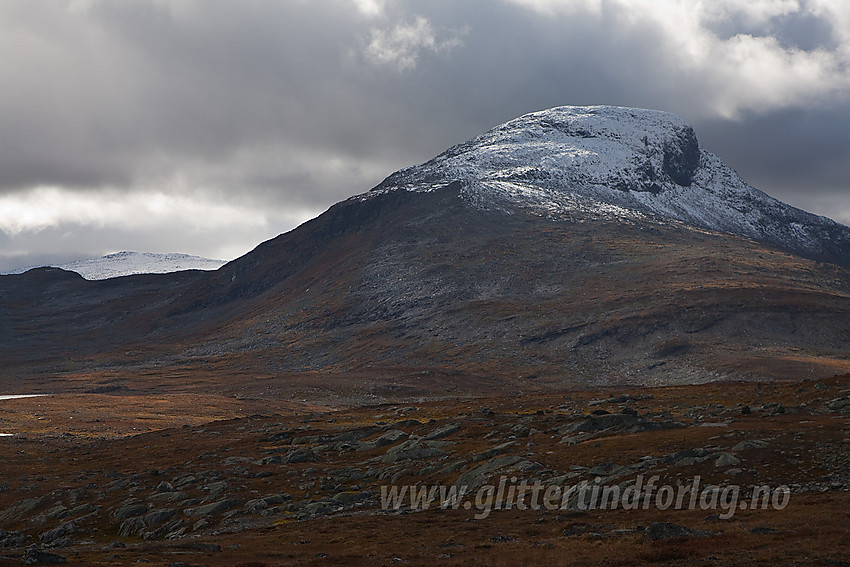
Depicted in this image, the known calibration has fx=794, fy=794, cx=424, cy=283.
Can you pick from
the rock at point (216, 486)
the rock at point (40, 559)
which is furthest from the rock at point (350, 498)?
the rock at point (40, 559)

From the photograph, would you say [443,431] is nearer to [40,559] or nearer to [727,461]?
[727,461]

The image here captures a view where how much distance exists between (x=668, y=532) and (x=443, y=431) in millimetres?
37488

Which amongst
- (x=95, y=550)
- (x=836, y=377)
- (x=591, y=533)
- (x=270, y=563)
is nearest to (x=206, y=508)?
(x=95, y=550)

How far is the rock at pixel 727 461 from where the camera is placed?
4706 centimetres

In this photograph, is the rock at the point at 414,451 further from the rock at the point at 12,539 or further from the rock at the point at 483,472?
the rock at the point at 12,539

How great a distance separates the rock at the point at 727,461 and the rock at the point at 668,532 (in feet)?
38.6

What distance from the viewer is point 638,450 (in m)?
53.2

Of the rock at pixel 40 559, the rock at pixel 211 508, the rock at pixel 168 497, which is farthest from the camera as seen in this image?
the rock at pixel 168 497

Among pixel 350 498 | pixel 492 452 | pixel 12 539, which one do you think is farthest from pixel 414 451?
pixel 12 539

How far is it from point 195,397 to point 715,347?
119450mm

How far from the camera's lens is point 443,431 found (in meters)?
72.1

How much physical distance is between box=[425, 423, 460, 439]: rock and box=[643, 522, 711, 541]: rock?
35.8m

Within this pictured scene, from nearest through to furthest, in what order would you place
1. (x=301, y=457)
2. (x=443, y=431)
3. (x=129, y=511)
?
(x=129, y=511) → (x=301, y=457) → (x=443, y=431)

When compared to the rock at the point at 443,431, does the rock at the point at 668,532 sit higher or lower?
lower
